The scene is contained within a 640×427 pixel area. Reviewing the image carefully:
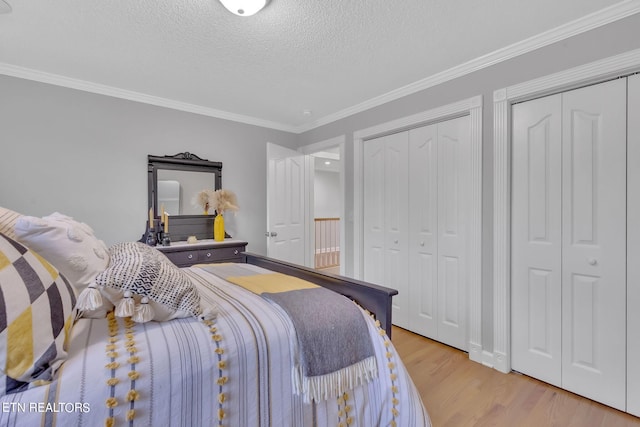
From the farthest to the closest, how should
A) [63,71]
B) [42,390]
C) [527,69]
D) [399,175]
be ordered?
[399,175], [63,71], [527,69], [42,390]

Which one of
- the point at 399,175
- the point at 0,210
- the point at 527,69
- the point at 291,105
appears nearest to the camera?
the point at 0,210

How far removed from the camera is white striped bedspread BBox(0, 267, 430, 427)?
77 centimetres

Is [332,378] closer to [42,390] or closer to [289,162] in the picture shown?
[42,390]

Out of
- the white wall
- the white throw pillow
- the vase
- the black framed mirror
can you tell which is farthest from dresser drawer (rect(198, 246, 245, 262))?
the white wall

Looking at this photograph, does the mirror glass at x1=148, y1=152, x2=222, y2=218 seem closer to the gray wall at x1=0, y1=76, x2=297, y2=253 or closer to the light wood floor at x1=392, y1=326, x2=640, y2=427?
the gray wall at x1=0, y1=76, x2=297, y2=253

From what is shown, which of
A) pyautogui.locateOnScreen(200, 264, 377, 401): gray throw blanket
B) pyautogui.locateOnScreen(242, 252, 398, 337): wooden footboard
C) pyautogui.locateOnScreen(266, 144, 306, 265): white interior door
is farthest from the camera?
pyautogui.locateOnScreen(266, 144, 306, 265): white interior door

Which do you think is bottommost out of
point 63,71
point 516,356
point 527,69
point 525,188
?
point 516,356

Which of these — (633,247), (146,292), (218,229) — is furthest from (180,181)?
(633,247)

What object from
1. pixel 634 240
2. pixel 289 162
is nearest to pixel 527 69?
pixel 634 240

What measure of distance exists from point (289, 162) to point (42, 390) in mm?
3401

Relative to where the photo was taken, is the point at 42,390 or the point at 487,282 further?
the point at 487,282

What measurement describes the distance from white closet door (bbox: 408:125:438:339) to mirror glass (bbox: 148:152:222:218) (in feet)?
7.33

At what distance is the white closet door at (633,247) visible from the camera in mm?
1715

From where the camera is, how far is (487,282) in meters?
2.33
